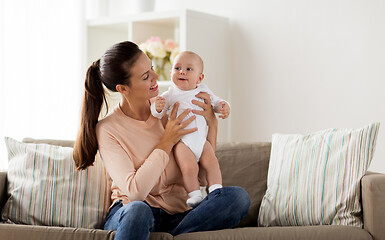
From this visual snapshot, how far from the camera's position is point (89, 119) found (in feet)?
7.08

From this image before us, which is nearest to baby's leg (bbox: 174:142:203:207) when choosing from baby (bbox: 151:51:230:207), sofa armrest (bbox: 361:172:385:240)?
baby (bbox: 151:51:230:207)

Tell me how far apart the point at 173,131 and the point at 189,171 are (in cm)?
16

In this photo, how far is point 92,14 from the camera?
3.84 metres

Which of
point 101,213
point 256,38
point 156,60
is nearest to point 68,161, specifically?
point 101,213

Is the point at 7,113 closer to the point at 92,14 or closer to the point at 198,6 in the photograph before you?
the point at 92,14

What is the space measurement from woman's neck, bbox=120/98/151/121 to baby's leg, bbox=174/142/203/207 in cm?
20

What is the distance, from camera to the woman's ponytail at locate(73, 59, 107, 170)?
215 cm

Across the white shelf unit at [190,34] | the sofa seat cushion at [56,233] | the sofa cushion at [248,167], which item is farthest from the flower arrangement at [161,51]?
the sofa seat cushion at [56,233]

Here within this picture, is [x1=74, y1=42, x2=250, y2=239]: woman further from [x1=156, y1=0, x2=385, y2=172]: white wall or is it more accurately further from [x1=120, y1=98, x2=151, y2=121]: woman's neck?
[x1=156, y1=0, x2=385, y2=172]: white wall

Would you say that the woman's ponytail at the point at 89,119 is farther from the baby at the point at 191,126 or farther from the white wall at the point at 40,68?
the white wall at the point at 40,68

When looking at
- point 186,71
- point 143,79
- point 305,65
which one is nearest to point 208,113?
point 186,71

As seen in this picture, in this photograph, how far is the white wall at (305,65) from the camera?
9.63 feet

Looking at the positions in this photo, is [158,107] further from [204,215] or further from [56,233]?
[56,233]

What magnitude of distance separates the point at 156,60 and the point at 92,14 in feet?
2.39
